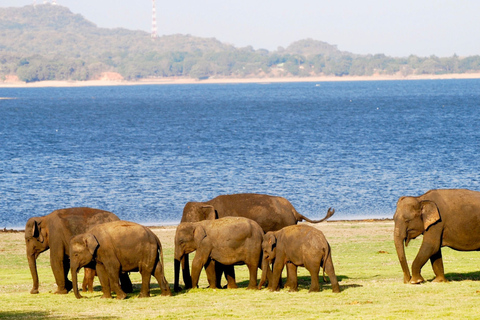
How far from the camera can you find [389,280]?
18.3m

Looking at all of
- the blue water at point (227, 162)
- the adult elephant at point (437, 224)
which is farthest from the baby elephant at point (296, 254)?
the blue water at point (227, 162)

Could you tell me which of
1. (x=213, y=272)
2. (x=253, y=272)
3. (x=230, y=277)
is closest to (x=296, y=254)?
(x=253, y=272)

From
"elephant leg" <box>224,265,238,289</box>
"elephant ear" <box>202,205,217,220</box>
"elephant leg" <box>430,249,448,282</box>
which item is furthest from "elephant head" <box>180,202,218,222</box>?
"elephant leg" <box>430,249,448,282</box>

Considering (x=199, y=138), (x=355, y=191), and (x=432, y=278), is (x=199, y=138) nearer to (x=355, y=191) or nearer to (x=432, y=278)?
(x=355, y=191)

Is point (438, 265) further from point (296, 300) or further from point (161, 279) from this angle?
point (161, 279)

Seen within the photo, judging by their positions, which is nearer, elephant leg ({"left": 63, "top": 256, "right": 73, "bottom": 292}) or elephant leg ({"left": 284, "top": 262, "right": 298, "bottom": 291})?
elephant leg ({"left": 284, "top": 262, "right": 298, "bottom": 291})

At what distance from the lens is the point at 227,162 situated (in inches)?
2584

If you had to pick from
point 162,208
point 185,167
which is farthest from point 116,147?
point 162,208

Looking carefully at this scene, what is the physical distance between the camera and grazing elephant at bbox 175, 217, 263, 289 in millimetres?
17047

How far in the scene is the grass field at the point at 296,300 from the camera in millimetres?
14078

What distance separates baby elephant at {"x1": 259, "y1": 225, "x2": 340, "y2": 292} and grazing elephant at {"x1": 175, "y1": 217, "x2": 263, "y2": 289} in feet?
0.70

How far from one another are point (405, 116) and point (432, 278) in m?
116

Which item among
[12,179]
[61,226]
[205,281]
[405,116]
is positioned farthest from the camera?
[405,116]

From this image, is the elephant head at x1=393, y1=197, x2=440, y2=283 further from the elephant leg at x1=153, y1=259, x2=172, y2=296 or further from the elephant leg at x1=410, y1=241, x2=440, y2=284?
the elephant leg at x1=153, y1=259, x2=172, y2=296
